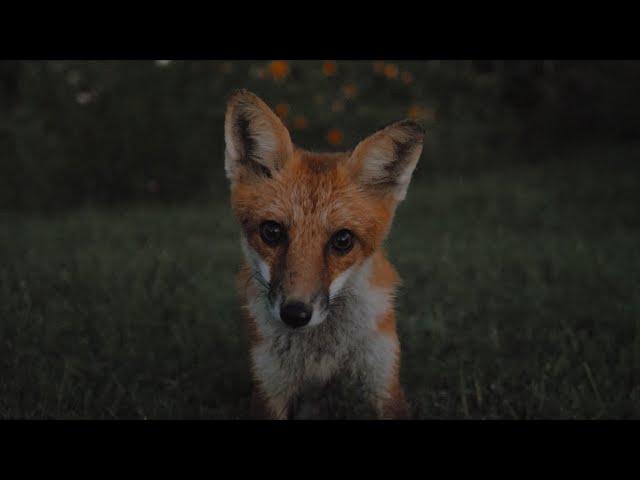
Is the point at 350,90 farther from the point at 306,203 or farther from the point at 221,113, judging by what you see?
the point at 306,203

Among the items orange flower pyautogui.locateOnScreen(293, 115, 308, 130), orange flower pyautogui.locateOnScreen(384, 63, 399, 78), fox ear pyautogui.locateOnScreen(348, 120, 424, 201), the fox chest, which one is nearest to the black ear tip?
fox ear pyautogui.locateOnScreen(348, 120, 424, 201)

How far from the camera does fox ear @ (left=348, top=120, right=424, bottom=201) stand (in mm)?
3088

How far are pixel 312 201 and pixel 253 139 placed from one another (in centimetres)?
56

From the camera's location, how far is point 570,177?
8.93 m

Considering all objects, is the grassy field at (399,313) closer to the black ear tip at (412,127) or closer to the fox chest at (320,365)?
the fox chest at (320,365)

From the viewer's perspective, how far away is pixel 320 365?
3.14 metres

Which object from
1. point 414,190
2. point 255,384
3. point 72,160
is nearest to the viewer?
point 255,384

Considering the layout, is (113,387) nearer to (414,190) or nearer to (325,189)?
(325,189)

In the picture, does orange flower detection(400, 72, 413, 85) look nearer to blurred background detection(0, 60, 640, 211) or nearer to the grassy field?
blurred background detection(0, 60, 640, 211)

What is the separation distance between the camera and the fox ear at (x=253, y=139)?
303 centimetres

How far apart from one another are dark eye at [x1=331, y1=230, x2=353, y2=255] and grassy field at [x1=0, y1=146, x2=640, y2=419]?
4.06 ft

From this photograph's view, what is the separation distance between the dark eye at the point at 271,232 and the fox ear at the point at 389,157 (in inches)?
21.5

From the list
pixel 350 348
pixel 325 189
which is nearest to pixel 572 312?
pixel 350 348

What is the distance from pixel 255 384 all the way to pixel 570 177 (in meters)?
7.27
